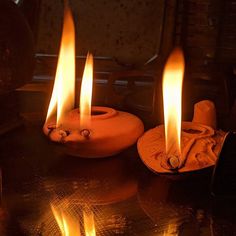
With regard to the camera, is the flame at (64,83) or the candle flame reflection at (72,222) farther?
the flame at (64,83)

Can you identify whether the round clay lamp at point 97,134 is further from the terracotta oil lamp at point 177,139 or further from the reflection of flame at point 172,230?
the reflection of flame at point 172,230

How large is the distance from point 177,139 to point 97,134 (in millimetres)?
194

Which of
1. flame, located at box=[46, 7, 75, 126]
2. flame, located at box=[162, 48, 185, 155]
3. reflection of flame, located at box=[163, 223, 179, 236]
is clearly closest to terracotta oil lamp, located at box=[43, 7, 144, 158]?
flame, located at box=[46, 7, 75, 126]

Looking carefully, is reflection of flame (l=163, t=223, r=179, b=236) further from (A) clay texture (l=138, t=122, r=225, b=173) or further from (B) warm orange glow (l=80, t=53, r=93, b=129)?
(B) warm orange glow (l=80, t=53, r=93, b=129)

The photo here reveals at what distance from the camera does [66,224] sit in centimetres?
68

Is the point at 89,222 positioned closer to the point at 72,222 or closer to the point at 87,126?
the point at 72,222

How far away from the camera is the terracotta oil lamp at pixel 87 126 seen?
2.91ft

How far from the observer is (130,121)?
965 millimetres

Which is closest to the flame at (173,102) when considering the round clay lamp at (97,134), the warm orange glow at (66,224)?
the round clay lamp at (97,134)

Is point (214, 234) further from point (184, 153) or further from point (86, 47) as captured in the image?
point (86, 47)

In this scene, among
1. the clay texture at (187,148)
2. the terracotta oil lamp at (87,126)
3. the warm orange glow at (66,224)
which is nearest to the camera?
the warm orange glow at (66,224)

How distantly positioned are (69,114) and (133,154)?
20cm

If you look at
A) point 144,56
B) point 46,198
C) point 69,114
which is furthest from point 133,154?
point 144,56

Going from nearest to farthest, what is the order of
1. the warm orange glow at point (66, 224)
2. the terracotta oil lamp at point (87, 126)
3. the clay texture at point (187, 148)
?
the warm orange glow at point (66, 224) → the clay texture at point (187, 148) → the terracotta oil lamp at point (87, 126)
